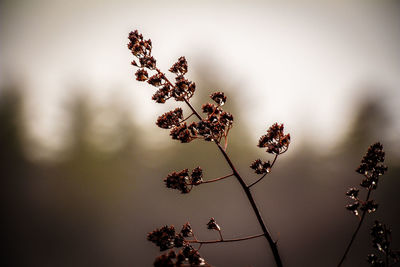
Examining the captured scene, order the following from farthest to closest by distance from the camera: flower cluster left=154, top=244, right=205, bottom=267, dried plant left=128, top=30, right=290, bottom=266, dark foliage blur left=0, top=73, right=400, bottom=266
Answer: dark foliage blur left=0, top=73, right=400, bottom=266, dried plant left=128, top=30, right=290, bottom=266, flower cluster left=154, top=244, right=205, bottom=267

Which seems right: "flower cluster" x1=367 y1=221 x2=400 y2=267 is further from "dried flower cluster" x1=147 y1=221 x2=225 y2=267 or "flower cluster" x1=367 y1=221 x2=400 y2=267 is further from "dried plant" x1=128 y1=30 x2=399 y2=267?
"dried flower cluster" x1=147 y1=221 x2=225 y2=267

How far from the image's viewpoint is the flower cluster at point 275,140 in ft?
5.48

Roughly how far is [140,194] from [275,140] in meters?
24.6

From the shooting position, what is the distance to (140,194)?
961 inches

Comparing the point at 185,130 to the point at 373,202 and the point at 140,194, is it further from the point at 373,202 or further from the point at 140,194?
the point at 140,194

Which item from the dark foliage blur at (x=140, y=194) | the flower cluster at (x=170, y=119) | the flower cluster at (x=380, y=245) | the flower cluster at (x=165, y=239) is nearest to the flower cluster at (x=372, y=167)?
the flower cluster at (x=380, y=245)

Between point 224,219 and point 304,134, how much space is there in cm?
1314

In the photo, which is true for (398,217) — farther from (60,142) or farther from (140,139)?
(60,142)

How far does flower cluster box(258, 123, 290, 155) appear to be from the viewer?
1.67 m

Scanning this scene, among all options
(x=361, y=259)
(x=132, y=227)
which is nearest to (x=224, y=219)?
(x=132, y=227)

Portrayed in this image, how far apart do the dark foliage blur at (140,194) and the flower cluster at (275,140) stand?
18.8m

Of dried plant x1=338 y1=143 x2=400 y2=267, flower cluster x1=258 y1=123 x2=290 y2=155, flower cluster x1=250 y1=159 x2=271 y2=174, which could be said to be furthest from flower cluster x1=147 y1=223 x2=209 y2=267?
dried plant x1=338 y1=143 x2=400 y2=267

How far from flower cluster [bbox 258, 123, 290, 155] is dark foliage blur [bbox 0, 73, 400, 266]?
742 inches

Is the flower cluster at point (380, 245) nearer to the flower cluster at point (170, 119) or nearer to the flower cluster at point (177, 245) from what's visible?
the flower cluster at point (177, 245)
